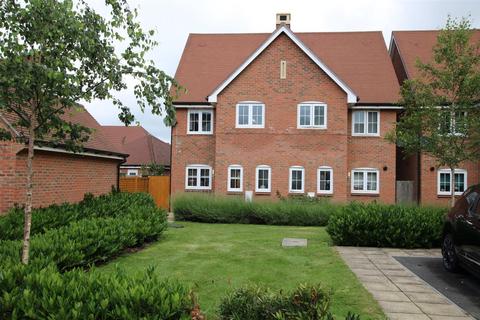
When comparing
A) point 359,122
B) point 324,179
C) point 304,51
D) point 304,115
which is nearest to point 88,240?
point 324,179

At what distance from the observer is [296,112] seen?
21172mm

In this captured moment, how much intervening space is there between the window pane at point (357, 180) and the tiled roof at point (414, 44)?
6.74 meters

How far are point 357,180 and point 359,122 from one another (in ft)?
9.78

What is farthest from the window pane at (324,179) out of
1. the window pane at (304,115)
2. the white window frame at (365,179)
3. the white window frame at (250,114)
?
the white window frame at (250,114)

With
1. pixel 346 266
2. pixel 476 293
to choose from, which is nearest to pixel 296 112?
pixel 346 266

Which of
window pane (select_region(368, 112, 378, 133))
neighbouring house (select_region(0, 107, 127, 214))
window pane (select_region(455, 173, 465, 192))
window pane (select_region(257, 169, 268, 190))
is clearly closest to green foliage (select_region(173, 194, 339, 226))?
window pane (select_region(257, 169, 268, 190))

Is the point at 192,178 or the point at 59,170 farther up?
the point at 59,170

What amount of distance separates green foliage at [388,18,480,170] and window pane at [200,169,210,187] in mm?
11355

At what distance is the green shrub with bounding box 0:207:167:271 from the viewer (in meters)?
Result: 6.39

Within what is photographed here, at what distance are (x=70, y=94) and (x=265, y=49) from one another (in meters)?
16.6

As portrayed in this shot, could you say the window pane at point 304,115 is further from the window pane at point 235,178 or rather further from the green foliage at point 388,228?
the green foliage at point 388,228

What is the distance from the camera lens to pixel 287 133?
21.1 m

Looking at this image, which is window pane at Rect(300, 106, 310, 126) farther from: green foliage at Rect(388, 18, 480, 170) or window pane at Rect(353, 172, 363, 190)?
green foliage at Rect(388, 18, 480, 170)

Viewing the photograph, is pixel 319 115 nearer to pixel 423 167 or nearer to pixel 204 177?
pixel 423 167
